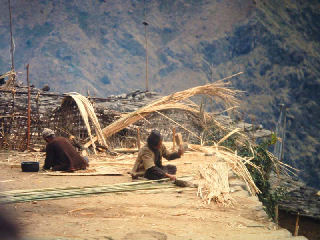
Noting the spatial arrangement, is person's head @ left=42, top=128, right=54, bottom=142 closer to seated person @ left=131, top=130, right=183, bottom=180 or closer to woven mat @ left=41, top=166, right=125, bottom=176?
woven mat @ left=41, top=166, right=125, bottom=176

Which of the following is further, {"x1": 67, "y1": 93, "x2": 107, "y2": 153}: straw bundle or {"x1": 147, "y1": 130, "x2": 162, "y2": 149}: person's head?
{"x1": 67, "y1": 93, "x2": 107, "y2": 153}: straw bundle

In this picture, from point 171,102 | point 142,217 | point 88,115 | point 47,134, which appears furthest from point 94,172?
point 171,102

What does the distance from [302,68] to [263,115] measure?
6646 mm

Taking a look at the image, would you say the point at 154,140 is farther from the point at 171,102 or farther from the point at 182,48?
the point at 182,48

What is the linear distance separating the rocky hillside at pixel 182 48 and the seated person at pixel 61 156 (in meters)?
29.7

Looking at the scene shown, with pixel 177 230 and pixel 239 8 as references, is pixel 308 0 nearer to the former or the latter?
pixel 239 8

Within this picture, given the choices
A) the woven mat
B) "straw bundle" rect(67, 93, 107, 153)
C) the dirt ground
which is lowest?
the dirt ground

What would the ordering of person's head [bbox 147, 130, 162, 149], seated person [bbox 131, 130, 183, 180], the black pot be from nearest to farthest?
seated person [bbox 131, 130, 183, 180], person's head [bbox 147, 130, 162, 149], the black pot

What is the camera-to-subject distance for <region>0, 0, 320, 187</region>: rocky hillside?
3653 cm

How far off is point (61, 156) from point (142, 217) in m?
2.83

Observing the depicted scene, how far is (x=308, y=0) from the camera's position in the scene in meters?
43.4

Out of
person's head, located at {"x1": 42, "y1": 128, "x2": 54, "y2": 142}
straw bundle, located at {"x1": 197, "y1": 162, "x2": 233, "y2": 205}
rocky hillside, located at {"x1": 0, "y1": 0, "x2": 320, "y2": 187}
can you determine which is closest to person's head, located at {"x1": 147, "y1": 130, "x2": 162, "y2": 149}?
straw bundle, located at {"x1": 197, "y1": 162, "x2": 233, "y2": 205}

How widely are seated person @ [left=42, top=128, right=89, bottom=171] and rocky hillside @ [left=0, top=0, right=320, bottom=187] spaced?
29.7 m

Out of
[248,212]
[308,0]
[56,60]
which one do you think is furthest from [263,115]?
[248,212]
